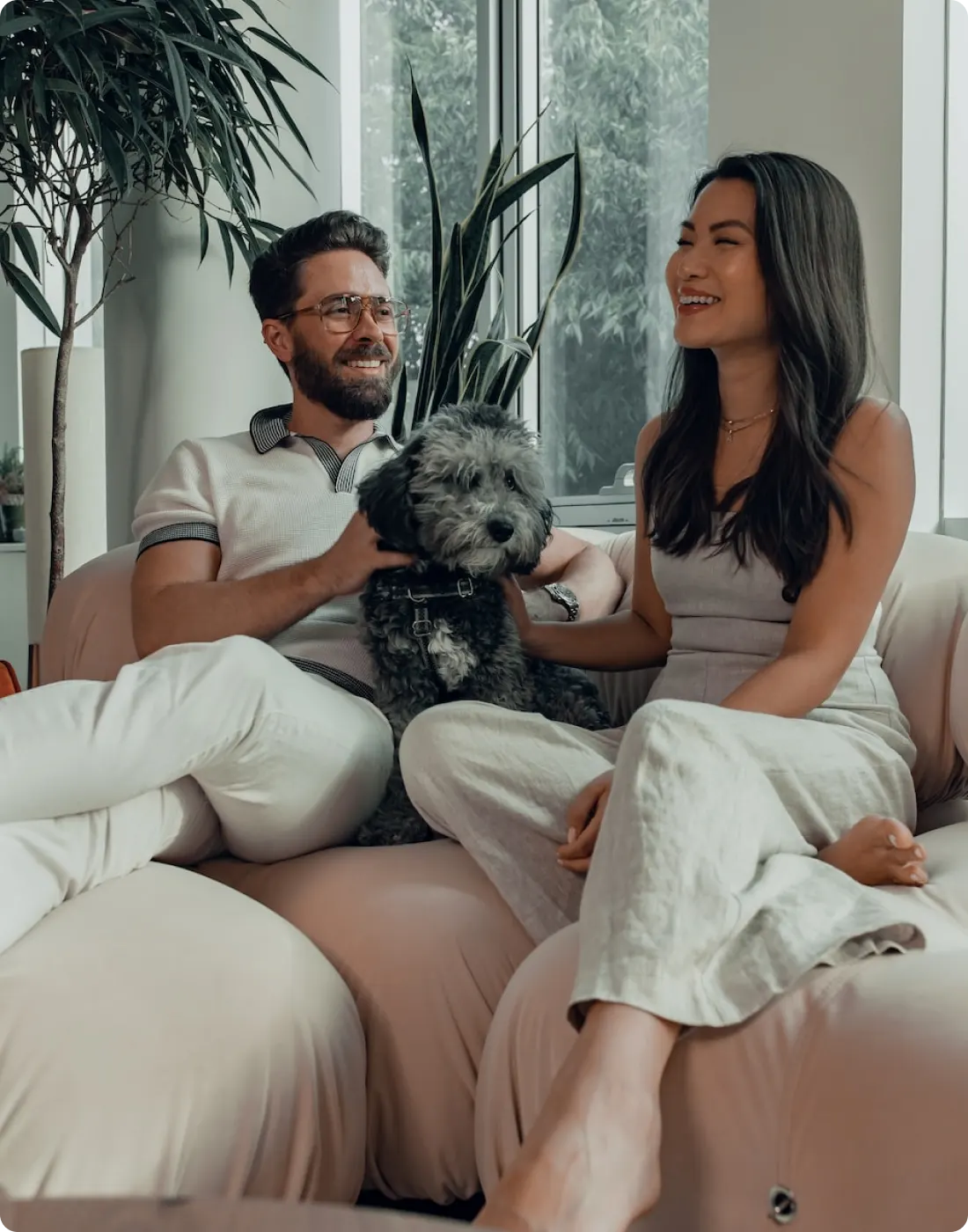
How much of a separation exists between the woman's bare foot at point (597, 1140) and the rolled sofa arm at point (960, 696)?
2.39 feet

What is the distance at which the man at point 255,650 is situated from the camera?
1.44 m

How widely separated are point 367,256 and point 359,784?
1.00m

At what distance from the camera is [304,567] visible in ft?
6.31

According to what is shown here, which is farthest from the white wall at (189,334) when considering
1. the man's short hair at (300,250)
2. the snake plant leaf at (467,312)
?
the man's short hair at (300,250)

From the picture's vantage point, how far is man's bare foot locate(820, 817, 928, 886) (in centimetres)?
136

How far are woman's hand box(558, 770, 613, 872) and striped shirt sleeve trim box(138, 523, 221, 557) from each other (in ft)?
2.81

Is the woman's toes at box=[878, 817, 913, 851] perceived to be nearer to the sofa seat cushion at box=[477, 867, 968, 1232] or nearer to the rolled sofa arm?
the sofa seat cushion at box=[477, 867, 968, 1232]

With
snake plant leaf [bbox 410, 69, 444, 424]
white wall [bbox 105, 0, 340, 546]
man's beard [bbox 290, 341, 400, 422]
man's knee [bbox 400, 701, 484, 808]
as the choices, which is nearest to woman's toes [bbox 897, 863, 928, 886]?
man's knee [bbox 400, 701, 484, 808]

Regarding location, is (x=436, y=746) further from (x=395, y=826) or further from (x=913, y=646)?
(x=913, y=646)

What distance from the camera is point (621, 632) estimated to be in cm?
197

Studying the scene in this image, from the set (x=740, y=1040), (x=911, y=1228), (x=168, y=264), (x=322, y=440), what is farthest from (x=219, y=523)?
(x=168, y=264)

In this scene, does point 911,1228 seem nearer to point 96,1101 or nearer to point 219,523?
point 96,1101

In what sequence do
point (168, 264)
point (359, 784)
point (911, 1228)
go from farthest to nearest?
point (168, 264), point (359, 784), point (911, 1228)

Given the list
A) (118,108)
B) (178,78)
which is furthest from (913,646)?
→ (118,108)
